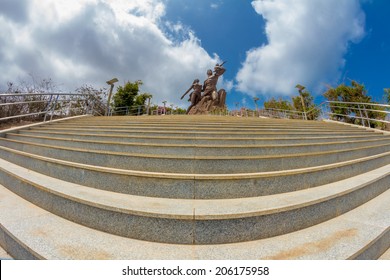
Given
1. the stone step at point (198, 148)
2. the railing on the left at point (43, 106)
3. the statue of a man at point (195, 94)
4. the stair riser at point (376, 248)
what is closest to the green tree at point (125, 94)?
the statue of a man at point (195, 94)

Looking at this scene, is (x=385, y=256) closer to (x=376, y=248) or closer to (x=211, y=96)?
(x=376, y=248)

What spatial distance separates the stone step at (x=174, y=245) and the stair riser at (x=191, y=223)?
6 cm

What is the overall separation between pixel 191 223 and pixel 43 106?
10801mm

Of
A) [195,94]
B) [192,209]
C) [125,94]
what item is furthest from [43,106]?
[125,94]

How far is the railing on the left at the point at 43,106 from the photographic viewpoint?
8.23 m

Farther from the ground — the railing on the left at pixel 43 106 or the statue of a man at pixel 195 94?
the statue of a man at pixel 195 94

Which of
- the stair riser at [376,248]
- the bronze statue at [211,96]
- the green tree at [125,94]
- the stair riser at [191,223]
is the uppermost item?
the green tree at [125,94]

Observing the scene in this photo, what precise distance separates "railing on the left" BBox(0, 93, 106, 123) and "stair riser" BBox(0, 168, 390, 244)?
21.3 ft

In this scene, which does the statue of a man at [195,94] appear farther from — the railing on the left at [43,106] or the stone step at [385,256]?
the stone step at [385,256]

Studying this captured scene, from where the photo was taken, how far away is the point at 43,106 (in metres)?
9.48

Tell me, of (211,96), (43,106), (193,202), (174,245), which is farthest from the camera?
(211,96)

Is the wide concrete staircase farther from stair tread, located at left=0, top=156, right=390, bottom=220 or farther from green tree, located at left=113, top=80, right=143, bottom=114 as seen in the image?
green tree, located at left=113, top=80, right=143, bottom=114

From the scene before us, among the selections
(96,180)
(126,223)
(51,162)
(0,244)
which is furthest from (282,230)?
(51,162)

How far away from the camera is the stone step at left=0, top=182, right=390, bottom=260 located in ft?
5.48
